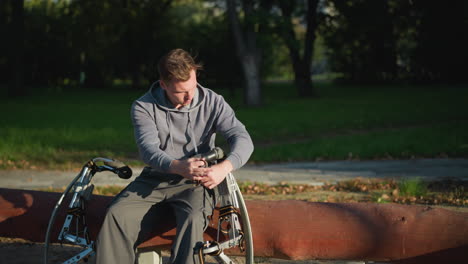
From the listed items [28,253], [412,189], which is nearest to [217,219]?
[28,253]

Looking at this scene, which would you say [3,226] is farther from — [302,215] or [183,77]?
[302,215]

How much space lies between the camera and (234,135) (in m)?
3.62

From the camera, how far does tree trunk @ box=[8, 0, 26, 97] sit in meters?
28.5

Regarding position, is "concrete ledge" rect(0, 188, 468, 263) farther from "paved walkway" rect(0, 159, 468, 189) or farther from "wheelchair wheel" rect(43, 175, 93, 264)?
"paved walkway" rect(0, 159, 468, 189)

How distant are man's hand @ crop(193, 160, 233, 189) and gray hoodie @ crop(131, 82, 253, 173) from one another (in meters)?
0.23

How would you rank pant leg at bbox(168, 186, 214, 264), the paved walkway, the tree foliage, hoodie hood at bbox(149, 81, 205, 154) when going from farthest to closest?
the tree foliage
the paved walkway
hoodie hood at bbox(149, 81, 205, 154)
pant leg at bbox(168, 186, 214, 264)

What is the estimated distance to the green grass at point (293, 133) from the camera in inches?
412

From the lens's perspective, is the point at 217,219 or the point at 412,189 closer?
the point at 217,219

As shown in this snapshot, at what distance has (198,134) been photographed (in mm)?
3664

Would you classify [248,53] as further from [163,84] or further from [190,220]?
[190,220]

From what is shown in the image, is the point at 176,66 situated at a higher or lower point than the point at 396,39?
lower

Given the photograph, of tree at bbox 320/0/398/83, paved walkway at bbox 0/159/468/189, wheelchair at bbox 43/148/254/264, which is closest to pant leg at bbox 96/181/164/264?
wheelchair at bbox 43/148/254/264

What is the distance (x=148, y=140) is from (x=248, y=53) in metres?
19.5

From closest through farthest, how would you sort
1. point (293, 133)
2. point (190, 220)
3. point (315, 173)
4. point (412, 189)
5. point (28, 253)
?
point (190, 220) → point (28, 253) → point (412, 189) → point (315, 173) → point (293, 133)
